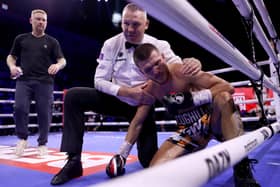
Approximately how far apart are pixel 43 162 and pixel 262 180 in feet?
4.15

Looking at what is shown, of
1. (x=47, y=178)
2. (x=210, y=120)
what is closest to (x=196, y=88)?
(x=210, y=120)

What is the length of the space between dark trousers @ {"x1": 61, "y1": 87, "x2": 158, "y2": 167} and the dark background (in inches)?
163

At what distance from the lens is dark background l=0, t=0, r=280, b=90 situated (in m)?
6.16

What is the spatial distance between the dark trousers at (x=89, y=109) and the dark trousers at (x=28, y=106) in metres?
0.79

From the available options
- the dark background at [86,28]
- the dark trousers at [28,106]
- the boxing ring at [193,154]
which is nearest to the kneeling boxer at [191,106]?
the boxing ring at [193,154]

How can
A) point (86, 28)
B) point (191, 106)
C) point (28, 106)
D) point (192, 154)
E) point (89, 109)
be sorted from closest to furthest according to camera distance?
point (192, 154) → point (191, 106) → point (89, 109) → point (28, 106) → point (86, 28)

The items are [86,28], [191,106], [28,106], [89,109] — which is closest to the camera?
[191,106]

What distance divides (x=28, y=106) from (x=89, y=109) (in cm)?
89

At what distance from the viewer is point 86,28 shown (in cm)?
775

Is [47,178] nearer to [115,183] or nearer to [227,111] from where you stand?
[227,111]

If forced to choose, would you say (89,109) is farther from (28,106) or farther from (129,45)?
(28,106)

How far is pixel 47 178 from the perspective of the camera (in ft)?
4.17

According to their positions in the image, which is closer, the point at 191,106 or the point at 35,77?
the point at 191,106

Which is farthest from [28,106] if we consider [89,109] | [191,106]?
[191,106]
